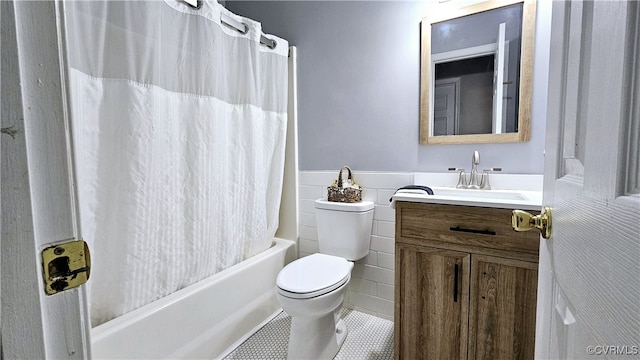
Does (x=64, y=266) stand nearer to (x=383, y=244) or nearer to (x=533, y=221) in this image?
(x=533, y=221)

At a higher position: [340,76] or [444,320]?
[340,76]

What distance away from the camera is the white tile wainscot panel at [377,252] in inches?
69.1

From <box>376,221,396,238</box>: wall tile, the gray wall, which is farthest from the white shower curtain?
<box>376,221,396,238</box>: wall tile

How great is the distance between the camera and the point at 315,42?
6.41ft

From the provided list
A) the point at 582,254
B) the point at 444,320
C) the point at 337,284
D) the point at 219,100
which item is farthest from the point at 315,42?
the point at 582,254

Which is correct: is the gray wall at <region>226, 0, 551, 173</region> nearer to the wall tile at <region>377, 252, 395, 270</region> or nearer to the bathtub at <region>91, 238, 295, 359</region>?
the wall tile at <region>377, 252, 395, 270</region>

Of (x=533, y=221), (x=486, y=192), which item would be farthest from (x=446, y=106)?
(x=533, y=221)

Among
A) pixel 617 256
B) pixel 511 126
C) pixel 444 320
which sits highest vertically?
pixel 511 126

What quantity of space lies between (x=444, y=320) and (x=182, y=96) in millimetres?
1559

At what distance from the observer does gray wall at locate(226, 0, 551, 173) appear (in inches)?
57.7

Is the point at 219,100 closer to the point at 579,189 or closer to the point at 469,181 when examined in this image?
the point at 469,181

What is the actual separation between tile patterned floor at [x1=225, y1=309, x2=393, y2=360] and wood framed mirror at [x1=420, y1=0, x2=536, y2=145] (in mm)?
1161

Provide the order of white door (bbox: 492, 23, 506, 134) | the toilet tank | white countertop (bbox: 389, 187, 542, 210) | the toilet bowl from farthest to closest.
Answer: the toilet tank
white door (bbox: 492, 23, 506, 134)
the toilet bowl
white countertop (bbox: 389, 187, 542, 210)

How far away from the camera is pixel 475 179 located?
4.91 ft
